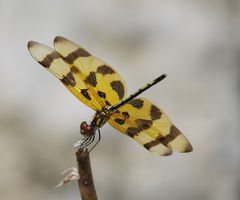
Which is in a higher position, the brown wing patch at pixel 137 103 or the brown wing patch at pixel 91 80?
the brown wing patch at pixel 91 80

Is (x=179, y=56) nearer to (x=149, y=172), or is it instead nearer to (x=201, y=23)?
(x=201, y=23)

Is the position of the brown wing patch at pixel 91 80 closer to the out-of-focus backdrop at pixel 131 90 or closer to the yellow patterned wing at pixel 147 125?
the yellow patterned wing at pixel 147 125

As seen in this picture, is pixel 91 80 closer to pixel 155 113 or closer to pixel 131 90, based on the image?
pixel 155 113

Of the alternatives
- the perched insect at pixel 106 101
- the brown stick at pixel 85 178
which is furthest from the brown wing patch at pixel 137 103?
the brown stick at pixel 85 178

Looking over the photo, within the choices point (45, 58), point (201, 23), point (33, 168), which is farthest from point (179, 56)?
point (45, 58)

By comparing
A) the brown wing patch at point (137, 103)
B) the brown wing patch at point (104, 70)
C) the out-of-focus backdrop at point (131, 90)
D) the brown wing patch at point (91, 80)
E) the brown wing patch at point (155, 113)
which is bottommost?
the out-of-focus backdrop at point (131, 90)

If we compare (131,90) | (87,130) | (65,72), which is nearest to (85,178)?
(87,130)
